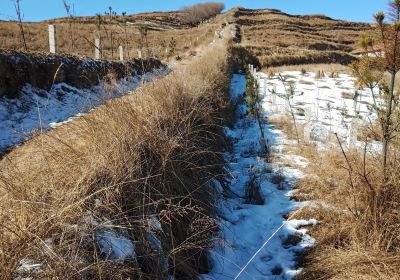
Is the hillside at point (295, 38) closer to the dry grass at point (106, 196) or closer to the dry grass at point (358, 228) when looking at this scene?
the dry grass at point (358, 228)

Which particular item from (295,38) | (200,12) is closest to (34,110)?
(295,38)

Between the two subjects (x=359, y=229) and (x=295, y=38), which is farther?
(x=295, y=38)

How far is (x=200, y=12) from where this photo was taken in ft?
219

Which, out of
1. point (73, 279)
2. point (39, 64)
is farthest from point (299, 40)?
point (73, 279)

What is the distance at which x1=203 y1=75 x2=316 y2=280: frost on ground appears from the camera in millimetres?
3377

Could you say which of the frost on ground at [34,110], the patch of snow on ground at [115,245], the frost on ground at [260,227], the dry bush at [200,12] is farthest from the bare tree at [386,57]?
the dry bush at [200,12]

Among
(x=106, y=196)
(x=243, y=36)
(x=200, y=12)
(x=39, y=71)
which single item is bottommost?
(x=106, y=196)

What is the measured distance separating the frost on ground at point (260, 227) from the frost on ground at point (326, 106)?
3.39 feet

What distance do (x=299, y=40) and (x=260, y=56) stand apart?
545 inches

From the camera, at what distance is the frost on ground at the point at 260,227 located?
11.1 ft

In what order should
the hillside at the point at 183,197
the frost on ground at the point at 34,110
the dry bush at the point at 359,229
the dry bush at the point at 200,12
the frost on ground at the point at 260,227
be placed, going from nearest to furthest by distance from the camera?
the hillside at the point at 183,197 → the dry bush at the point at 359,229 → the frost on ground at the point at 260,227 → the frost on ground at the point at 34,110 → the dry bush at the point at 200,12

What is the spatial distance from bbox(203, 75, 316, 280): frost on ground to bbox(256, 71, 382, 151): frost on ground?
1.03 metres

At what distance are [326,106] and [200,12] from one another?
59.0 metres

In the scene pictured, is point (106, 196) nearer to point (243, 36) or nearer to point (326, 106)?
point (326, 106)
